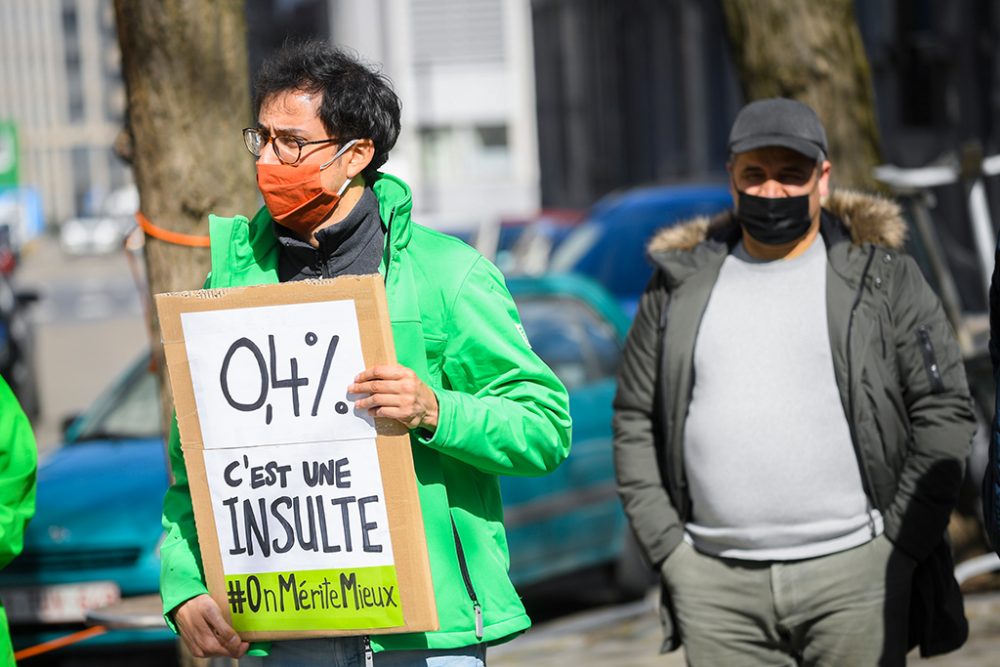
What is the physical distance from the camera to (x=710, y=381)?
4.34 m

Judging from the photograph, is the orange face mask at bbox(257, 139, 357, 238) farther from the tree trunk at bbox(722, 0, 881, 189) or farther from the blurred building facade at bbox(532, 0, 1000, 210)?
the blurred building facade at bbox(532, 0, 1000, 210)

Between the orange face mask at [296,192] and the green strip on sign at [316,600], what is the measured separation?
666 millimetres

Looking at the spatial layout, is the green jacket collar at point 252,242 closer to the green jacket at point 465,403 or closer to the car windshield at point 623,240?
the green jacket at point 465,403

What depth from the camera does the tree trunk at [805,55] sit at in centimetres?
705

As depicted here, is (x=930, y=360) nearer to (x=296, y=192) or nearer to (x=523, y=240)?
(x=296, y=192)

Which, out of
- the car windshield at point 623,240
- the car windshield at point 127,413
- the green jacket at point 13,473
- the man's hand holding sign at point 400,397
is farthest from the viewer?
the car windshield at point 623,240

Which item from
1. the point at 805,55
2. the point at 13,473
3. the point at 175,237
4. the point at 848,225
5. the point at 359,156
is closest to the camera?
the point at 359,156

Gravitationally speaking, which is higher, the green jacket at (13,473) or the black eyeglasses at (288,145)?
the black eyeglasses at (288,145)

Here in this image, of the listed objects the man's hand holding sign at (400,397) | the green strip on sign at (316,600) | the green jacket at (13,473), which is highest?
the man's hand holding sign at (400,397)

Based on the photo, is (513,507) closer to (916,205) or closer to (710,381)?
(916,205)

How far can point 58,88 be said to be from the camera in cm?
14838

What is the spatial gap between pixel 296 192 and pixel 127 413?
18.2 feet

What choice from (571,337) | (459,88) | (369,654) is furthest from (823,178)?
(459,88)

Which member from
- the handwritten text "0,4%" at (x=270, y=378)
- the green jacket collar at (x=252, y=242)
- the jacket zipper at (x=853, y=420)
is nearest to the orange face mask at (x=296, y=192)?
the green jacket collar at (x=252, y=242)
